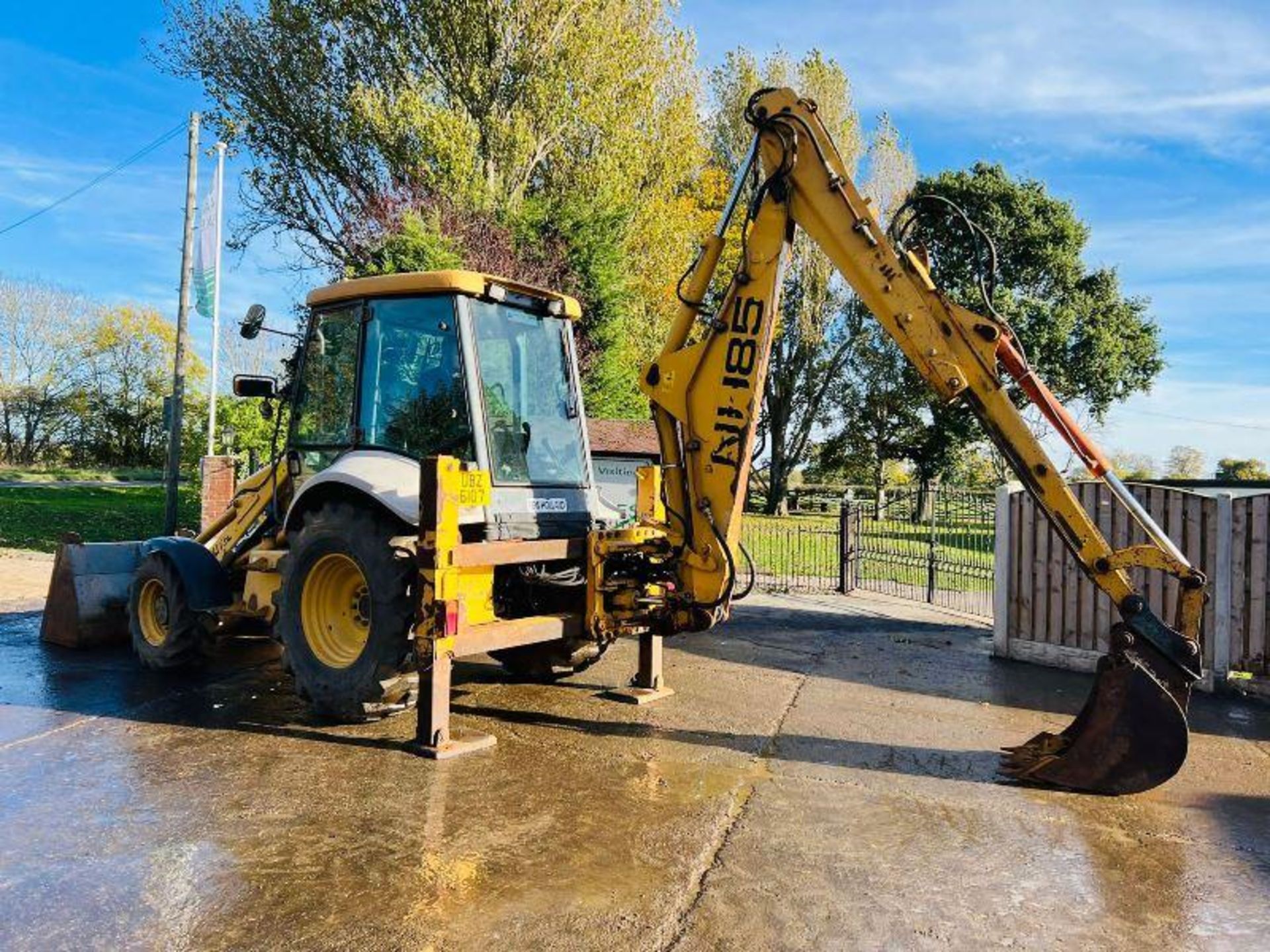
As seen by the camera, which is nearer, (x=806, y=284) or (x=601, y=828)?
(x=601, y=828)

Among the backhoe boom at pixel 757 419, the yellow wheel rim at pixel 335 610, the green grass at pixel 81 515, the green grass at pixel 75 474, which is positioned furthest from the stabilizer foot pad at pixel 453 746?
the green grass at pixel 75 474

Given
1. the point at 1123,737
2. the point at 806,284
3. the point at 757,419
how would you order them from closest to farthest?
1. the point at 1123,737
2. the point at 757,419
3. the point at 806,284

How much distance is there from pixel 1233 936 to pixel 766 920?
1.69m

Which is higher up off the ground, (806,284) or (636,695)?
(806,284)

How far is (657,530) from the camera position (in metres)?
6.19

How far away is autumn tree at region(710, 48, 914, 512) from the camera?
93.7 ft

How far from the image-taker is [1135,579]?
7.79 m

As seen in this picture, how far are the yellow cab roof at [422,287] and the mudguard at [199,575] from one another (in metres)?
2.18

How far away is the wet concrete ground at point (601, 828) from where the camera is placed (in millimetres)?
3271

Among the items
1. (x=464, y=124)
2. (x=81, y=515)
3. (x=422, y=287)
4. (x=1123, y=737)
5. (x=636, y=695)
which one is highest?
(x=464, y=124)

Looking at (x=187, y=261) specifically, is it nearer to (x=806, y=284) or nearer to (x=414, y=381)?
(x=414, y=381)

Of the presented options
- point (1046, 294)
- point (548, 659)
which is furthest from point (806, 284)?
point (548, 659)

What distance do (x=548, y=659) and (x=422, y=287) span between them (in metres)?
2.91

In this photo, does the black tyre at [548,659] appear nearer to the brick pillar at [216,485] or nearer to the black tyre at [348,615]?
the black tyre at [348,615]
